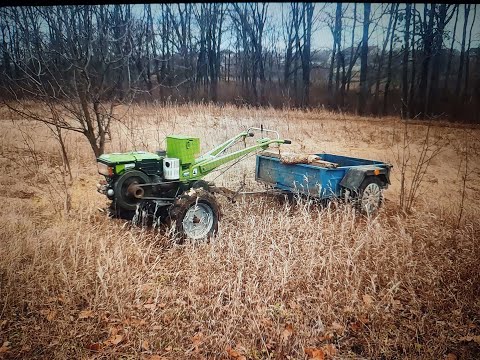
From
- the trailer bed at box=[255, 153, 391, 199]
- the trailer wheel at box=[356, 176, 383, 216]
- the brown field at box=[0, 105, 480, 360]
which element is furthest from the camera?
the trailer wheel at box=[356, 176, 383, 216]

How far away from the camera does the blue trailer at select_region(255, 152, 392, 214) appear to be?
12.9ft

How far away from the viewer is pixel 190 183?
11.8 feet

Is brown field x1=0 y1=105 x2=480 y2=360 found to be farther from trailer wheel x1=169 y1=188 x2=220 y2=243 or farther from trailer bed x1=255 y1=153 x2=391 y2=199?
trailer bed x1=255 y1=153 x2=391 y2=199

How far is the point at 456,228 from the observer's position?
354 centimetres

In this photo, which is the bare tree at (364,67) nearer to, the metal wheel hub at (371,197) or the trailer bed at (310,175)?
→ the trailer bed at (310,175)

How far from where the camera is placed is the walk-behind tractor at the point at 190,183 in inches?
122

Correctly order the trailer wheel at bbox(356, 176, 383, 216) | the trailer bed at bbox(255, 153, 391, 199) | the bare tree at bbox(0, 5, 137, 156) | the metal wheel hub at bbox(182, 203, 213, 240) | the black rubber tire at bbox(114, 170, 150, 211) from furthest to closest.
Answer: the trailer wheel at bbox(356, 176, 383, 216) → the trailer bed at bbox(255, 153, 391, 199) → the metal wheel hub at bbox(182, 203, 213, 240) → the black rubber tire at bbox(114, 170, 150, 211) → the bare tree at bbox(0, 5, 137, 156)

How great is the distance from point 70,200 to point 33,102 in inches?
45.6

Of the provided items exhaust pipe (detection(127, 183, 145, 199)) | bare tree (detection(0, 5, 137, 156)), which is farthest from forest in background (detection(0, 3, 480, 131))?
exhaust pipe (detection(127, 183, 145, 199))

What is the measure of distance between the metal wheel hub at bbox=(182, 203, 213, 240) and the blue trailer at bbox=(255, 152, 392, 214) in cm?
128

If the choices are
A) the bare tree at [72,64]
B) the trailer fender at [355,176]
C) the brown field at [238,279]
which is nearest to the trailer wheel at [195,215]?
the brown field at [238,279]

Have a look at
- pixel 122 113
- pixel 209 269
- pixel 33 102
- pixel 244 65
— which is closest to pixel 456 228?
pixel 209 269

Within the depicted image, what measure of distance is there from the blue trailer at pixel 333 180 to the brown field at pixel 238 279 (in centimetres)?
27

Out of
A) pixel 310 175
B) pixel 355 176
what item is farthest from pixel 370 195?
pixel 310 175
